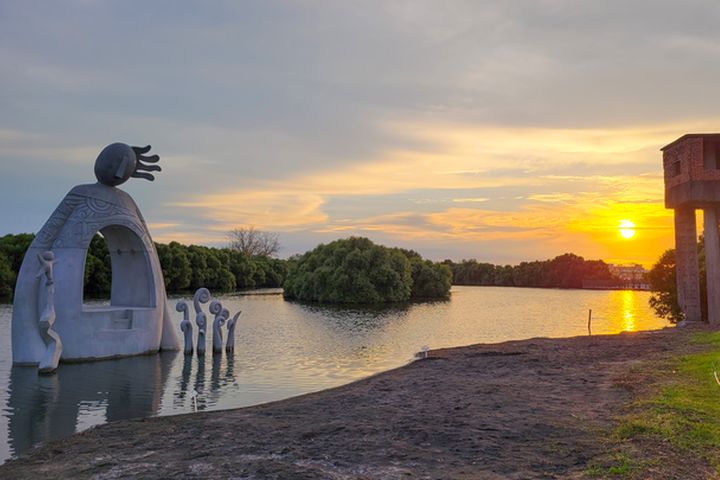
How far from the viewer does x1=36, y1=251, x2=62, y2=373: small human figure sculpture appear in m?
14.1

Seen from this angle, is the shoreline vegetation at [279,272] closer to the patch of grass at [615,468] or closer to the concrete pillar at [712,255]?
the concrete pillar at [712,255]

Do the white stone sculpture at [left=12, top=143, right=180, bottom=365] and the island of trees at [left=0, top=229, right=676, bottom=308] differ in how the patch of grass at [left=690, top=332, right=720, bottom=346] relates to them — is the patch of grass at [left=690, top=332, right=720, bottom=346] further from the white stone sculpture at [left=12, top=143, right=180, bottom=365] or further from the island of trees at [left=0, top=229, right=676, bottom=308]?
the island of trees at [left=0, top=229, right=676, bottom=308]

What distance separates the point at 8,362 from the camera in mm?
15500

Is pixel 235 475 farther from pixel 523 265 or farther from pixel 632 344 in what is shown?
pixel 523 265

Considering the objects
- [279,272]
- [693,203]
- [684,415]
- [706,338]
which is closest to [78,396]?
[684,415]

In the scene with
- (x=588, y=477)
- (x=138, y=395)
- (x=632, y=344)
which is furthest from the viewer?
(x=632, y=344)

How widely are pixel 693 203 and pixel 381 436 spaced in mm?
17829

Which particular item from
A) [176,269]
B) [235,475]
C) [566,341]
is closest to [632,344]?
[566,341]

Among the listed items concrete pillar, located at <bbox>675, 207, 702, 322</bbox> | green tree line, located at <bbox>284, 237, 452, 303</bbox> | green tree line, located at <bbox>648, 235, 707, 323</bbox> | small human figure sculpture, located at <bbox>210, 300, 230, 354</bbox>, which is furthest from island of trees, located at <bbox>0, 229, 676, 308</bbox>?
small human figure sculpture, located at <bbox>210, 300, 230, 354</bbox>

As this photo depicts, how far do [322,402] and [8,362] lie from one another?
30.3 ft

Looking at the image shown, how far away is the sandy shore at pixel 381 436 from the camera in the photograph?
634 cm

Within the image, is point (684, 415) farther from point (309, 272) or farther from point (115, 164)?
point (309, 272)

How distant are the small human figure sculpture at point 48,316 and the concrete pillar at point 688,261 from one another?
19409 mm

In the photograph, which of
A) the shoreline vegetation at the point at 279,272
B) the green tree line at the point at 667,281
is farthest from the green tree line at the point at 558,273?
the green tree line at the point at 667,281
